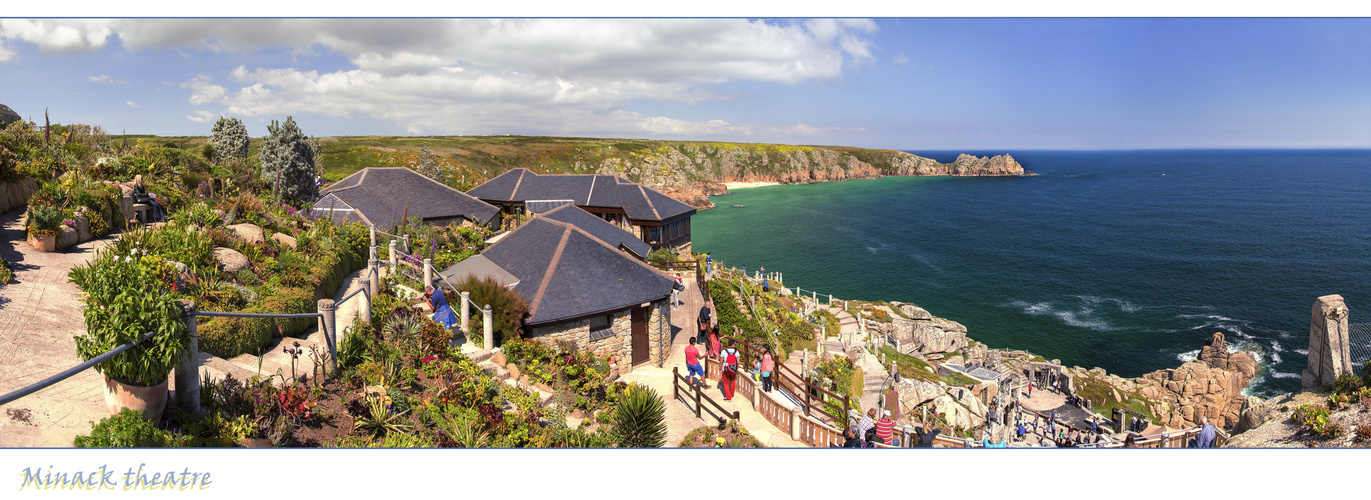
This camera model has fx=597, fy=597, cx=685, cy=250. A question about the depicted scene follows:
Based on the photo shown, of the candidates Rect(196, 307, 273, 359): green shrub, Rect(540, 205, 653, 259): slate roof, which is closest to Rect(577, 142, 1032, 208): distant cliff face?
Rect(540, 205, 653, 259): slate roof

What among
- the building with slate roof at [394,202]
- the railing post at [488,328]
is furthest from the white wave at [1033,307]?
the railing post at [488,328]

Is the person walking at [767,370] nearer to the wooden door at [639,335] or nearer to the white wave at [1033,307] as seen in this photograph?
the wooden door at [639,335]

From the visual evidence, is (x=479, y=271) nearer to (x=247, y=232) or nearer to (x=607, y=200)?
(x=247, y=232)

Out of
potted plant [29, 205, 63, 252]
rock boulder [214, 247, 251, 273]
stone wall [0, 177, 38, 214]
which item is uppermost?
stone wall [0, 177, 38, 214]

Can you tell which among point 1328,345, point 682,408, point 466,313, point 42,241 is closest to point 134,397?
point 466,313

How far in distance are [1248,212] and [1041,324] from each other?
75.2 metres

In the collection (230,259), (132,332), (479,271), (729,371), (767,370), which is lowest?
(729,371)

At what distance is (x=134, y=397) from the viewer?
794 centimetres

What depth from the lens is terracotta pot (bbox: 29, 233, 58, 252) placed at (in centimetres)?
1589

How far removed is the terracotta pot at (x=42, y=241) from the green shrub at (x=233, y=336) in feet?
27.7

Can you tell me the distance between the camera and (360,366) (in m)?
12.3

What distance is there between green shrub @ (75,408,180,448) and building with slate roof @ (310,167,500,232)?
2216cm

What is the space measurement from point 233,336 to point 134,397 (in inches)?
182

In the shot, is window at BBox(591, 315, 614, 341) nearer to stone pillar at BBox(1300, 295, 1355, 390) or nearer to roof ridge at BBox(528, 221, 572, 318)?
roof ridge at BBox(528, 221, 572, 318)
